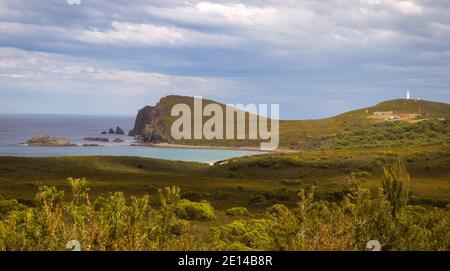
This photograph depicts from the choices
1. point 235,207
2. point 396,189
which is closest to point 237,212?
point 235,207

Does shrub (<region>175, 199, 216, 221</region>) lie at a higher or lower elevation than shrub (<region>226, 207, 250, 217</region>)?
higher

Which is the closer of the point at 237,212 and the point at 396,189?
the point at 396,189

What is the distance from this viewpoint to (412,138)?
168625 mm

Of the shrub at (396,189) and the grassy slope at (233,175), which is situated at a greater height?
the shrub at (396,189)

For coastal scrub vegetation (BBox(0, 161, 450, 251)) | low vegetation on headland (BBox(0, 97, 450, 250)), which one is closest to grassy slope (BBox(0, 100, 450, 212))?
low vegetation on headland (BBox(0, 97, 450, 250))

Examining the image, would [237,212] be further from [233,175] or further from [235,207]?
[233,175]

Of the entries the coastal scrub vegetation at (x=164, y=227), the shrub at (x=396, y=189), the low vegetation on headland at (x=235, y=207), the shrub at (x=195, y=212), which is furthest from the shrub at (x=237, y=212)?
the coastal scrub vegetation at (x=164, y=227)

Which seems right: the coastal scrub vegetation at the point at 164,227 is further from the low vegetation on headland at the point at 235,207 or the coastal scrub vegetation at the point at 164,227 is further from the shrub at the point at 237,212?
the shrub at the point at 237,212

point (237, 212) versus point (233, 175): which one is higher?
point (237, 212)

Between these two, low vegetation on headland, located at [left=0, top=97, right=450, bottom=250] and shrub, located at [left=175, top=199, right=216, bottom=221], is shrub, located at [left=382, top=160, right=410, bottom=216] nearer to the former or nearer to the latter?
low vegetation on headland, located at [left=0, top=97, right=450, bottom=250]

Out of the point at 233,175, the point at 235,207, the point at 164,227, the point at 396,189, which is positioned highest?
the point at 164,227
